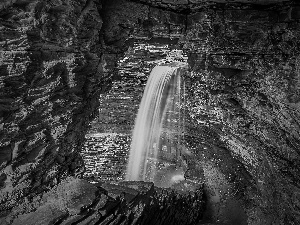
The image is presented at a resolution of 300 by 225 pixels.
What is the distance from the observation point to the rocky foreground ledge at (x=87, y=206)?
11.4 ft

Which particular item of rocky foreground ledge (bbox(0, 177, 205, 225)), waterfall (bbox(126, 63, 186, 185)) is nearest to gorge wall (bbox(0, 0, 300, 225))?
waterfall (bbox(126, 63, 186, 185))

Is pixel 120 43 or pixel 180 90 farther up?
pixel 120 43

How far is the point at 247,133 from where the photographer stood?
8.59m

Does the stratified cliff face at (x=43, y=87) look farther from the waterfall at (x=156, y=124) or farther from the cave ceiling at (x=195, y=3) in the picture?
the waterfall at (x=156, y=124)

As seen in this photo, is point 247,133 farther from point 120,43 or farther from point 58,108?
→ point 58,108

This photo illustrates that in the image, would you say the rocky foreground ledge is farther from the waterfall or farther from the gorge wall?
the waterfall

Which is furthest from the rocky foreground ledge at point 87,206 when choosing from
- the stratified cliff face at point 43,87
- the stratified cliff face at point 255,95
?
the stratified cliff face at point 255,95

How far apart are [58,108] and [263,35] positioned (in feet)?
22.3

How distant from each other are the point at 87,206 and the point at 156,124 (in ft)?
33.1

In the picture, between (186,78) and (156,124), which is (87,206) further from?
(156,124)

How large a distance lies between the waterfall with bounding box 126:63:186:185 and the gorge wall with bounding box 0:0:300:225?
1560mm

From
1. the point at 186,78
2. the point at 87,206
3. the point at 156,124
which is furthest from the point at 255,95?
the point at 156,124

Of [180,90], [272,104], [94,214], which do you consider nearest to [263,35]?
[272,104]

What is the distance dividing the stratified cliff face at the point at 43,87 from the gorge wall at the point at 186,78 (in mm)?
26
